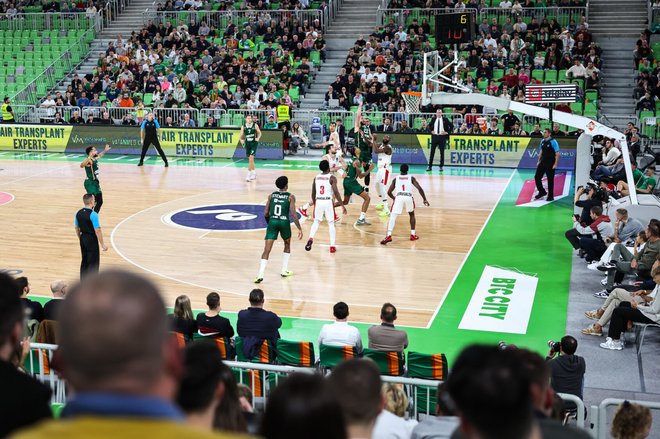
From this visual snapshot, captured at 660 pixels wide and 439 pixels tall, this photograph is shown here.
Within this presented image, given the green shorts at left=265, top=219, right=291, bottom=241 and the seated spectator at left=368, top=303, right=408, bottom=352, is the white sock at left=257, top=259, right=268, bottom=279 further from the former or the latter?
the seated spectator at left=368, top=303, right=408, bottom=352

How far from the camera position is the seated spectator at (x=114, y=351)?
2.02 m

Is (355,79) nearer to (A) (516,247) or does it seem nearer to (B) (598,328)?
(A) (516,247)

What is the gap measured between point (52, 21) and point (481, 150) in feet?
86.1

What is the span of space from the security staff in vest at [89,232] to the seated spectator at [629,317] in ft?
26.3

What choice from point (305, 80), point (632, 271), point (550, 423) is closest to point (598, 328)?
point (632, 271)

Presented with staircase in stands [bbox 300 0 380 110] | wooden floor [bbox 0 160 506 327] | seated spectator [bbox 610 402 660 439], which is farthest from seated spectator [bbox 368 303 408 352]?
staircase in stands [bbox 300 0 380 110]

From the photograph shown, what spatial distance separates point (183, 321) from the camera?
34.2 feet

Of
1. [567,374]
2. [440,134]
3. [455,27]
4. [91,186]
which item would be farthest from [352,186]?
[567,374]

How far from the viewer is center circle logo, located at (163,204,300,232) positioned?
1995 centimetres

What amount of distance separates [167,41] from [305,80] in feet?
26.3

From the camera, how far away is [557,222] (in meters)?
20.5

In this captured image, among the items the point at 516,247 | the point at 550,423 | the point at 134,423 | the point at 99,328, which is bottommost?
the point at 516,247

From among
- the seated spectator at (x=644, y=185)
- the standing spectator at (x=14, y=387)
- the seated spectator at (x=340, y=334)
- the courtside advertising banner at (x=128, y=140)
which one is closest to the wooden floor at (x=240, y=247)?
the seated spectator at (x=340, y=334)

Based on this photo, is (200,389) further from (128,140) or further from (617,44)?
(617,44)
